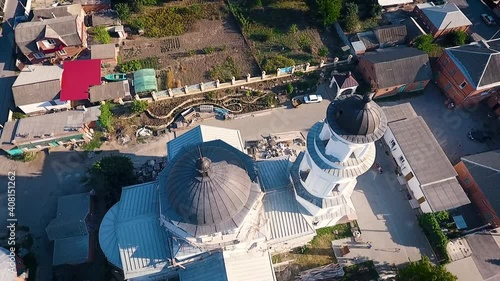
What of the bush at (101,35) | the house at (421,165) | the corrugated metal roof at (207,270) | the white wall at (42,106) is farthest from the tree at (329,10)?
the corrugated metal roof at (207,270)

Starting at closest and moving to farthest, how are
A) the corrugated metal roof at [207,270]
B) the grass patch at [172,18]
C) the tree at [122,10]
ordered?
the corrugated metal roof at [207,270] → the tree at [122,10] → the grass patch at [172,18]

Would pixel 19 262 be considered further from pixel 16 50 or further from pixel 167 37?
pixel 167 37

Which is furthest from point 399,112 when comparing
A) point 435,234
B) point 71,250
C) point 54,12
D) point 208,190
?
point 54,12

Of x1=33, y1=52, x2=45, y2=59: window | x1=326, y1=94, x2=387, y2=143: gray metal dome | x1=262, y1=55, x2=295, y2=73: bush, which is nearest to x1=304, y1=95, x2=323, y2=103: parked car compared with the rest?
x1=262, y1=55, x2=295, y2=73: bush

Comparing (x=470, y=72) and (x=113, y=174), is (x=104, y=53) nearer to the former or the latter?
(x=113, y=174)

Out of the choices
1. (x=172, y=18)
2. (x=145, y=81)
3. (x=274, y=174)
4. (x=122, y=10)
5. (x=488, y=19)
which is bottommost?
(x=274, y=174)

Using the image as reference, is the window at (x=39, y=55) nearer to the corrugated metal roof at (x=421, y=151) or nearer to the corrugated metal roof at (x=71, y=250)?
the corrugated metal roof at (x=71, y=250)
